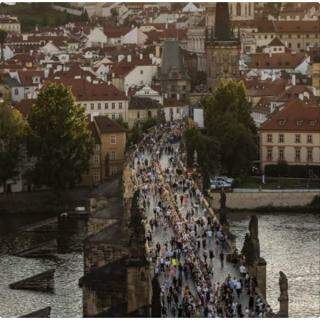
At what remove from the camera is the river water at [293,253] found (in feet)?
113

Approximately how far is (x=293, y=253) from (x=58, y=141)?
56.5 ft

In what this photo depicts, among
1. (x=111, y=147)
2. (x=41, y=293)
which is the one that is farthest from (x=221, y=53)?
(x=41, y=293)

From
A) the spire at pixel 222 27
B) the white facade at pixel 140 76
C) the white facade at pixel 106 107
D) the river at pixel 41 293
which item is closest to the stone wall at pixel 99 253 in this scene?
the river at pixel 41 293

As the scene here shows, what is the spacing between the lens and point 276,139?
5947cm

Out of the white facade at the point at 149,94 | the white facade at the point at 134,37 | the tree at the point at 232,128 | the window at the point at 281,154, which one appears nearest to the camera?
the tree at the point at 232,128

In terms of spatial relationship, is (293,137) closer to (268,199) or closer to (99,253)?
(268,199)

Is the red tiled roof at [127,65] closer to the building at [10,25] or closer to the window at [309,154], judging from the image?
the window at [309,154]

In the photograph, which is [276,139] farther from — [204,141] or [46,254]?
[46,254]

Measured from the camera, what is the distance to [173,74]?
84.9m

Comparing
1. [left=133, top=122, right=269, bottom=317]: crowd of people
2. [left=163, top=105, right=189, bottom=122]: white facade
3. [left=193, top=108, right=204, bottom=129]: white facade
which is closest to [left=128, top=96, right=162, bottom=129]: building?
[left=163, top=105, right=189, bottom=122]: white facade

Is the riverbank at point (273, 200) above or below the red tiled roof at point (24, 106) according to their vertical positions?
below

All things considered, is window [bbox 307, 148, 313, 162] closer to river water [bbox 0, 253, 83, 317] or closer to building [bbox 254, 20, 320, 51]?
river water [bbox 0, 253, 83, 317]

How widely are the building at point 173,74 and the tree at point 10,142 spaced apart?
2572 cm

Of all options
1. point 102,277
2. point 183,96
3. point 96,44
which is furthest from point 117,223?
point 96,44
